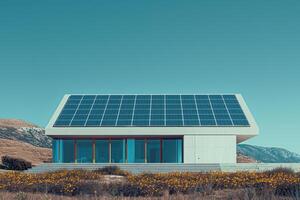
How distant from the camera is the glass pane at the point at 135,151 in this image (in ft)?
103

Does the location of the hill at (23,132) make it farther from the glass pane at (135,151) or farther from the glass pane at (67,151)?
the glass pane at (135,151)

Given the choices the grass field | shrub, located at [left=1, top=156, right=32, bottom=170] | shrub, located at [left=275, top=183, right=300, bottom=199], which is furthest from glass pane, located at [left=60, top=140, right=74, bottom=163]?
shrub, located at [left=275, top=183, right=300, bottom=199]

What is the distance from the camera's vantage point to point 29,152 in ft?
199

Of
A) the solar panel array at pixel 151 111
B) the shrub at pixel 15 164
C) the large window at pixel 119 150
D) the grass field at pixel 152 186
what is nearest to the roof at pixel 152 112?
the solar panel array at pixel 151 111

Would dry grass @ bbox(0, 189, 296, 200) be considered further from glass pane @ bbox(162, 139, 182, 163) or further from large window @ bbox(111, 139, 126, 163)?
large window @ bbox(111, 139, 126, 163)

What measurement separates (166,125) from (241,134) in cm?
440

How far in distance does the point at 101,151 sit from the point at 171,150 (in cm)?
436

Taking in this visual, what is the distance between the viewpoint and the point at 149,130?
30.2m

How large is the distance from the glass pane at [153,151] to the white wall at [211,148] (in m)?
2.15

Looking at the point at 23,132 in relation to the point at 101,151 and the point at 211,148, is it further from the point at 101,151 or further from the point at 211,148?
the point at 211,148

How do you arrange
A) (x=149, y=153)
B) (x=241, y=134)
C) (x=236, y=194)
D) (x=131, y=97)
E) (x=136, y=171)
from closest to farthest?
(x=236, y=194)
(x=136, y=171)
(x=241, y=134)
(x=149, y=153)
(x=131, y=97)

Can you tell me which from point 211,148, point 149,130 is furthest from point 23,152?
point 211,148

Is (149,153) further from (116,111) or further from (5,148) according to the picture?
(5,148)

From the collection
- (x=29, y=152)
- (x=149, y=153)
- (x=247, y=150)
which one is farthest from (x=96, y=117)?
(x=247, y=150)
